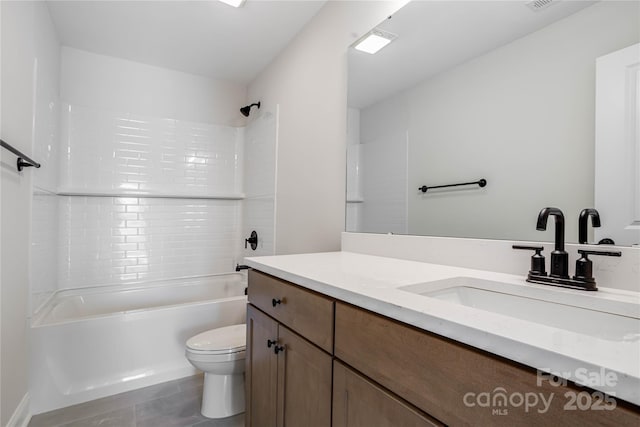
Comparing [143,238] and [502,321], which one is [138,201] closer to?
[143,238]

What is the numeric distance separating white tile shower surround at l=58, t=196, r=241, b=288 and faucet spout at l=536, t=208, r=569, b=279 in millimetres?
2861

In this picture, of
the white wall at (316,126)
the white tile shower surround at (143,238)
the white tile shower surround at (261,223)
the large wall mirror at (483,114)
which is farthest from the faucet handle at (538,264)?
the white tile shower surround at (143,238)

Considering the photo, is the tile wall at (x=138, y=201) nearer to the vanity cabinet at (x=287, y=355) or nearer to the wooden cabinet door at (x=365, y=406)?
the vanity cabinet at (x=287, y=355)

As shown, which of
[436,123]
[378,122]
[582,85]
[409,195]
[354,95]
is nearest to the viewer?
[582,85]

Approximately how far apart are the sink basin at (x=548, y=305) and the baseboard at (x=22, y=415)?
78.4 inches

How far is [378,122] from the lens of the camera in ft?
5.33

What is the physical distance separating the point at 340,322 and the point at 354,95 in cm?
134

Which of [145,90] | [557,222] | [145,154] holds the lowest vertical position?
[557,222]

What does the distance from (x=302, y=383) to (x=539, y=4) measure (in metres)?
1.41

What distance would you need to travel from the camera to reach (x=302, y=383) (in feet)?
3.13

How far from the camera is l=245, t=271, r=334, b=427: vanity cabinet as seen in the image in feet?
2.87

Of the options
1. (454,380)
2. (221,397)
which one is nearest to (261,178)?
(221,397)

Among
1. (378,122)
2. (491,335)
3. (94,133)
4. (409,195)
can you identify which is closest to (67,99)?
(94,133)

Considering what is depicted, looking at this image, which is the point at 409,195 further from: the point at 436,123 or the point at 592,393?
the point at 592,393
